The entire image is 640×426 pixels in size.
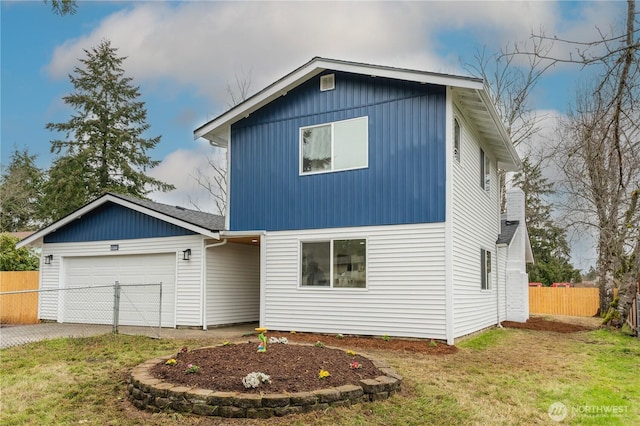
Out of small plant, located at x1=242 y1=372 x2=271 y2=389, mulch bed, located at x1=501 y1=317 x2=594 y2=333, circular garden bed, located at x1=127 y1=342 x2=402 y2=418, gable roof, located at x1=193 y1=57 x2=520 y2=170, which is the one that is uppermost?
gable roof, located at x1=193 y1=57 x2=520 y2=170

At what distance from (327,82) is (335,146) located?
1490 millimetres

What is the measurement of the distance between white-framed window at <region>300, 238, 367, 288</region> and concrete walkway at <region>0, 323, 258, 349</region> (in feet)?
6.38

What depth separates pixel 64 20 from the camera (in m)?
6.14

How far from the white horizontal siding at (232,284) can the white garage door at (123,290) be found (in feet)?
3.30

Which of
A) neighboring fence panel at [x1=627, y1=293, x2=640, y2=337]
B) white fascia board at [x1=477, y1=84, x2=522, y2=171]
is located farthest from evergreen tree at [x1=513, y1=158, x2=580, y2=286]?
neighboring fence panel at [x1=627, y1=293, x2=640, y2=337]

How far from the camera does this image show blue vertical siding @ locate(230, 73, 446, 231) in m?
10.0

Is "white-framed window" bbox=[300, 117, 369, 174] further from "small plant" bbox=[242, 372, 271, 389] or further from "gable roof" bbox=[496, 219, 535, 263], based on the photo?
"gable roof" bbox=[496, 219, 535, 263]

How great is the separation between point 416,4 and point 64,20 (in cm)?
688

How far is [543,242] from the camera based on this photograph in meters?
32.1

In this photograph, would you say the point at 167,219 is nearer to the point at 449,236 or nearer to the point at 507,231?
the point at 449,236

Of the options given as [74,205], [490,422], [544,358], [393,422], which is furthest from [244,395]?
[74,205]

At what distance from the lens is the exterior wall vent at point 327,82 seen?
36.6 feet

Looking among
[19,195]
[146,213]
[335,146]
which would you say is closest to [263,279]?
[335,146]

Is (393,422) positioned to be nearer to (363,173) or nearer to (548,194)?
(363,173)
